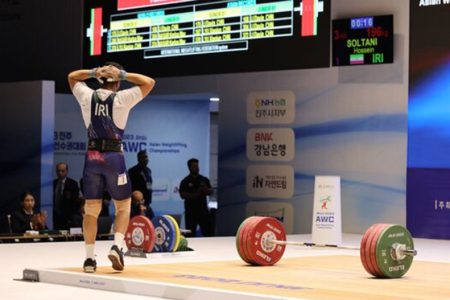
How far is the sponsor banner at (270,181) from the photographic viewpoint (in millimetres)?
14883

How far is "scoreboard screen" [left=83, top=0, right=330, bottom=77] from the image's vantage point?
12547mm

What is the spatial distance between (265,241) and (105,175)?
5.42 feet

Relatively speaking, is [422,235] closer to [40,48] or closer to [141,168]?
[141,168]

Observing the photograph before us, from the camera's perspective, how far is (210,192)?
1583cm

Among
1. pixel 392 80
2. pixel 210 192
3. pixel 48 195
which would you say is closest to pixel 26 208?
pixel 48 195

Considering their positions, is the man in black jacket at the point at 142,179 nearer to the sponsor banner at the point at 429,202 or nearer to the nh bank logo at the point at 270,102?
the nh bank logo at the point at 270,102

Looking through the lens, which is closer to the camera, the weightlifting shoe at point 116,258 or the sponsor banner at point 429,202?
the weightlifting shoe at point 116,258

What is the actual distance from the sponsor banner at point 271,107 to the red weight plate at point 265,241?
20.4ft

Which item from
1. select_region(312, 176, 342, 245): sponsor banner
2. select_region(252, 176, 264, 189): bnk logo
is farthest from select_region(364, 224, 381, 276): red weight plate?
select_region(252, 176, 264, 189): bnk logo

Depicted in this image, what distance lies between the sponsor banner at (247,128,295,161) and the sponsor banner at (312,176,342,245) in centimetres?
367

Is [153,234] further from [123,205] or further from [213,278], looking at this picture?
[213,278]

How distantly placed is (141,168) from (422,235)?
4.79 m

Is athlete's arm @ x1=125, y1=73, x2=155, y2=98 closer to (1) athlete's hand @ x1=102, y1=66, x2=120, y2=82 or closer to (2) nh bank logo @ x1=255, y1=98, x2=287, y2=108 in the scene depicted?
(1) athlete's hand @ x1=102, y1=66, x2=120, y2=82

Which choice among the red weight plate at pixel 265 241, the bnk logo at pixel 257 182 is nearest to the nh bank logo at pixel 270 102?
the bnk logo at pixel 257 182
